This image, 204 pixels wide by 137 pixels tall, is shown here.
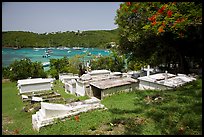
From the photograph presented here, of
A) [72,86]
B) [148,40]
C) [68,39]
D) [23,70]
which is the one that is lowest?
[72,86]

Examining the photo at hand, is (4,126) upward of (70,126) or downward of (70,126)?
downward

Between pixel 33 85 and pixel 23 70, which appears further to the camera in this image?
pixel 23 70

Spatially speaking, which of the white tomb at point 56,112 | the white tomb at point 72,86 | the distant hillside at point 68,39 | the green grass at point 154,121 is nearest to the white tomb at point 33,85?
the white tomb at point 72,86

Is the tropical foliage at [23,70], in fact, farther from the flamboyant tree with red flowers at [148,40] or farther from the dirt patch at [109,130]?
the dirt patch at [109,130]

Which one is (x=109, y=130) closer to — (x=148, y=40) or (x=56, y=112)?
(x=56, y=112)

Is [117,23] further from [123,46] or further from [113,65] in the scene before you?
[113,65]

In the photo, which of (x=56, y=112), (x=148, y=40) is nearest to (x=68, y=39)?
(x=148, y=40)

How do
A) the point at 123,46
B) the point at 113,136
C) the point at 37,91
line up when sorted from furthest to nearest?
the point at 37,91
the point at 123,46
the point at 113,136

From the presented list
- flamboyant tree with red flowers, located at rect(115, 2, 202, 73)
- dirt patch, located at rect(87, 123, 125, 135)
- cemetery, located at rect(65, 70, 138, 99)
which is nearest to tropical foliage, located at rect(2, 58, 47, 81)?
cemetery, located at rect(65, 70, 138, 99)

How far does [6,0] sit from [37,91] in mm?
23455

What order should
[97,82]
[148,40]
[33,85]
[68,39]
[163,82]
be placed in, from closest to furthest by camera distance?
1. [163,82]
2. [97,82]
3. [148,40]
4. [33,85]
5. [68,39]

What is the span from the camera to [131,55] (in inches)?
1041

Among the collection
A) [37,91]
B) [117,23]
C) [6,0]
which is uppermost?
[117,23]

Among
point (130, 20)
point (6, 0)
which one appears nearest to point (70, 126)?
point (6, 0)
